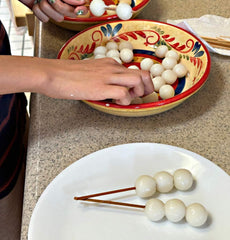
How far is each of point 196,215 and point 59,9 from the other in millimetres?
582

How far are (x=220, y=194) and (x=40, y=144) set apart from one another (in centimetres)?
35

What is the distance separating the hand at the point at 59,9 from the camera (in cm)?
82

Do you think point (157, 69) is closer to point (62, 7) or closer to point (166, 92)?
point (166, 92)

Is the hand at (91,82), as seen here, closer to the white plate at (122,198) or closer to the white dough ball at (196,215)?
the white plate at (122,198)

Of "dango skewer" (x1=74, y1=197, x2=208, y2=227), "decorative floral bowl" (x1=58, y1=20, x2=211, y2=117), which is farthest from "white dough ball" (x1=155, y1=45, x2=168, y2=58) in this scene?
"dango skewer" (x1=74, y1=197, x2=208, y2=227)

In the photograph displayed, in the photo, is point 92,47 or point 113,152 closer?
point 113,152

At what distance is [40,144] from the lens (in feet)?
2.21

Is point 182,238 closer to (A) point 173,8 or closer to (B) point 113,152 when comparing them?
(B) point 113,152

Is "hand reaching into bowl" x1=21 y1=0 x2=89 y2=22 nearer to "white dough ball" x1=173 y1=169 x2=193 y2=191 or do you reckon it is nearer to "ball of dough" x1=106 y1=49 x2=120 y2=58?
"ball of dough" x1=106 y1=49 x2=120 y2=58

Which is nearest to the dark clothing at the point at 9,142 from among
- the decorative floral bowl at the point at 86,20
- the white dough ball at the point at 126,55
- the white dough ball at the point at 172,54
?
the decorative floral bowl at the point at 86,20

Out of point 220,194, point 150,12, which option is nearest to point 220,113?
point 220,194

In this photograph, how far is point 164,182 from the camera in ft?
1.83

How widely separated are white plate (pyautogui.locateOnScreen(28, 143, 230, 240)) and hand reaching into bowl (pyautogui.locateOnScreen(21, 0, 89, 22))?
1.25 feet

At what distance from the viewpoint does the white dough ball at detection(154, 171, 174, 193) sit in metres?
0.56
